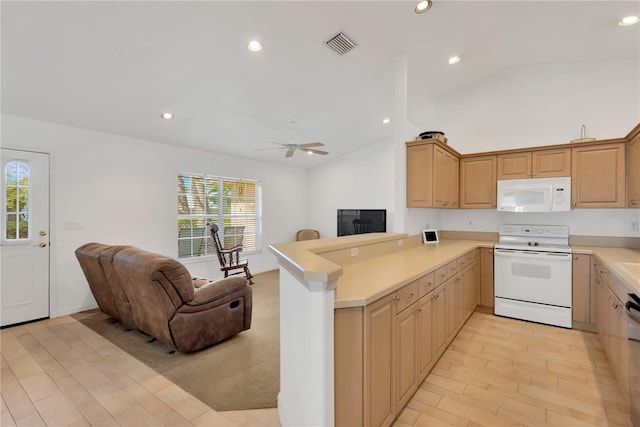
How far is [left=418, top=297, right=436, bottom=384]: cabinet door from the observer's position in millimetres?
2105

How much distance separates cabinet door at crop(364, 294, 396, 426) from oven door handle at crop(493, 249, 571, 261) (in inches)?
108

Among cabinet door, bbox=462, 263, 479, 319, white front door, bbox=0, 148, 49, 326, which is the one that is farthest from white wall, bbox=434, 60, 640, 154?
white front door, bbox=0, 148, 49, 326

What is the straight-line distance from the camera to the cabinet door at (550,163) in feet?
11.9

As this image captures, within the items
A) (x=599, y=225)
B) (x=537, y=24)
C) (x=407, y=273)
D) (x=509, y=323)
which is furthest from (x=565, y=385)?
(x=537, y=24)

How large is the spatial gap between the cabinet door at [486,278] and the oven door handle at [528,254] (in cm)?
12

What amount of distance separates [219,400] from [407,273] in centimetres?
166

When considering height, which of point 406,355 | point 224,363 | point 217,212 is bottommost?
point 224,363

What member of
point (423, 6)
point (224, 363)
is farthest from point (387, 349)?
point (423, 6)

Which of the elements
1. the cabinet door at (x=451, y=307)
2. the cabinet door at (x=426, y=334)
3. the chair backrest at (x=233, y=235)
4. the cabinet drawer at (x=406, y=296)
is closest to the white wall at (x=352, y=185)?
the chair backrest at (x=233, y=235)

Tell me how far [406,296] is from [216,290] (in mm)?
1946

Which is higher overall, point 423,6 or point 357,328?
point 423,6

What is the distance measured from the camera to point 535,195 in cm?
371

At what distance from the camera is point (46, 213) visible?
3.71 meters

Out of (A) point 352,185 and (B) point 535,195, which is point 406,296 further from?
(A) point 352,185
